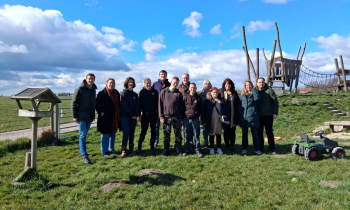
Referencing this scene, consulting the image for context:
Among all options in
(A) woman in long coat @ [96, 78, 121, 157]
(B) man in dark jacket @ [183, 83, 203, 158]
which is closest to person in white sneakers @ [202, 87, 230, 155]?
(B) man in dark jacket @ [183, 83, 203, 158]

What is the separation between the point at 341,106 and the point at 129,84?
39.2 ft

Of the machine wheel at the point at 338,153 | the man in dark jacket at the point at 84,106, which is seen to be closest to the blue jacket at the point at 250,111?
the machine wheel at the point at 338,153

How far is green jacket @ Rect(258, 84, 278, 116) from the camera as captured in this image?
6.00m

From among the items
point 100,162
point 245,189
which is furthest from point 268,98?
point 100,162

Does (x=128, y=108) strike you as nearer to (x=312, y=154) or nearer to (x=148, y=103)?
(x=148, y=103)

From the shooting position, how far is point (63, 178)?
443cm

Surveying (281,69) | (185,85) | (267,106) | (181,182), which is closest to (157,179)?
(181,182)

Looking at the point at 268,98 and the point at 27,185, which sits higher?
the point at 268,98

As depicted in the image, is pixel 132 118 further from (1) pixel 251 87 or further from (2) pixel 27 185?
(1) pixel 251 87

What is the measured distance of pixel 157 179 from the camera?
14.1 ft

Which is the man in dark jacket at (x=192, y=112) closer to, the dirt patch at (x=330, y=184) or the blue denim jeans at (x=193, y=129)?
the blue denim jeans at (x=193, y=129)

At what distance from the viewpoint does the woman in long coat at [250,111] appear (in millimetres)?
5906

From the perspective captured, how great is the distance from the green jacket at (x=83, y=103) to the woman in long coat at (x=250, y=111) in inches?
150

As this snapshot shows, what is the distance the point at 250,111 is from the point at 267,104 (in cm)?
50
